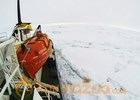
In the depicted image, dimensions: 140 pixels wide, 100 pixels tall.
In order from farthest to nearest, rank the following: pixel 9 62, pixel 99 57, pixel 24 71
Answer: pixel 99 57, pixel 24 71, pixel 9 62

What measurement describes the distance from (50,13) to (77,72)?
288 centimetres

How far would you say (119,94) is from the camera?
188 centimetres

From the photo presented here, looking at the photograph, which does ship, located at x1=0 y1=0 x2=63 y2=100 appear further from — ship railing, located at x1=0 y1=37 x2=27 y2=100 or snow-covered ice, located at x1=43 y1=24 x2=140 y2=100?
snow-covered ice, located at x1=43 y1=24 x2=140 y2=100

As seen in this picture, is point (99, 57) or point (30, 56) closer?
point (30, 56)

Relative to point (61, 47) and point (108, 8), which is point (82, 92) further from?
point (108, 8)

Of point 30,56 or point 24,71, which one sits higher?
point 30,56

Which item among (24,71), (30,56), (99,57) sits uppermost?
(30,56)

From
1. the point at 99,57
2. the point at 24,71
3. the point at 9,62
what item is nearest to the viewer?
the point at 9,62

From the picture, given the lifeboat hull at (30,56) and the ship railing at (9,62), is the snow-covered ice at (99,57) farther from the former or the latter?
the ship railing at (9,62)

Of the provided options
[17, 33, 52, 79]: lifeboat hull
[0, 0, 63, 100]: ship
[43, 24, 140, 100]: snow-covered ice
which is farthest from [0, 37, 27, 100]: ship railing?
[43, 24, 140, 100]: snow-covered ice

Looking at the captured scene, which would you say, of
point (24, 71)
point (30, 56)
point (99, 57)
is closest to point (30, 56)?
point (30, 56)

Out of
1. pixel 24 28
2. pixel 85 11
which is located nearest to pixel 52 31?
pixel 85 11

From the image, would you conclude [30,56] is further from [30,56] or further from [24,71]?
[24,71]

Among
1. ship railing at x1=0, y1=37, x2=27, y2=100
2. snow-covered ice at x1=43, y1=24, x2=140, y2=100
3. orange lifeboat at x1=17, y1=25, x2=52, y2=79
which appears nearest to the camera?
ship railing at x1=0, y1=37, x2=27, y2=100
